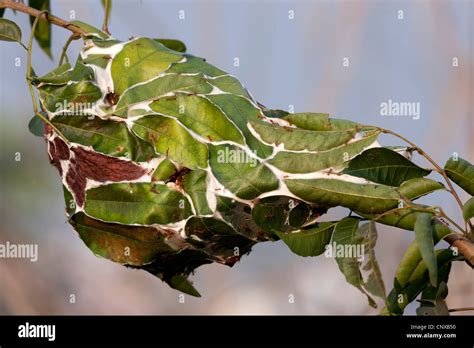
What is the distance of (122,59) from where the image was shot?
97cm

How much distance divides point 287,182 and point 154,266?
235 mm

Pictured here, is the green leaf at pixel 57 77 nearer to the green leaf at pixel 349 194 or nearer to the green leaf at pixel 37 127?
the green leaf at pixel 37 127

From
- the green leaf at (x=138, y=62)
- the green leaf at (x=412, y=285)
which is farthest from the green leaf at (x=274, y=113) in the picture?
the green leaf at (x=412, y=285)

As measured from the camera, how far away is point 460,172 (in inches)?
35.7

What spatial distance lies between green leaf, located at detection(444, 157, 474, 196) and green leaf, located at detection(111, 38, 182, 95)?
363mm

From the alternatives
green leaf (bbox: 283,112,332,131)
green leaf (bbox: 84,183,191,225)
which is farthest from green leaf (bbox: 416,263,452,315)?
green leaf (bbox: 84,183,191,225)

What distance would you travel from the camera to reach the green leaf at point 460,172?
0.91 m

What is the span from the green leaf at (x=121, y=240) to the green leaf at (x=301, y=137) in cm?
17

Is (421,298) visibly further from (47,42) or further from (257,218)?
(47,42)

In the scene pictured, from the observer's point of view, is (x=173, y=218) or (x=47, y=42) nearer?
(x=173, y=218)

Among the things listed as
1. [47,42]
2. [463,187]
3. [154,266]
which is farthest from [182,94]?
[47,42]

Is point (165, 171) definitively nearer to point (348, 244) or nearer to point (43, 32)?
point (348, 244)

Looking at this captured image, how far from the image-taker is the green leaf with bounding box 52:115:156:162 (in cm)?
92

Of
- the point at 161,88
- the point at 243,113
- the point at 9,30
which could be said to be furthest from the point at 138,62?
the point at 9,30
